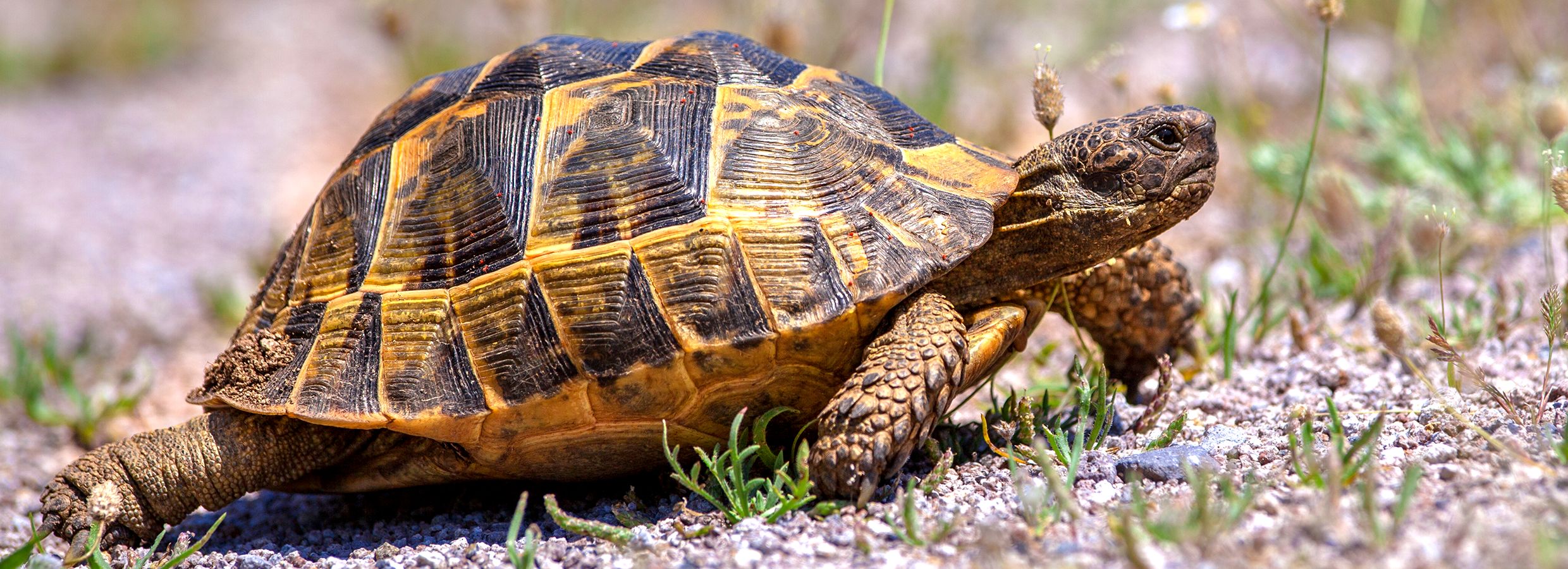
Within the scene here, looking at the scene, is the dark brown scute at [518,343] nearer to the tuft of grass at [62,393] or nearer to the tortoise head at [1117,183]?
the tortoise head at [1117,183]

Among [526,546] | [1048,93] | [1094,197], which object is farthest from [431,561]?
[1048,93]

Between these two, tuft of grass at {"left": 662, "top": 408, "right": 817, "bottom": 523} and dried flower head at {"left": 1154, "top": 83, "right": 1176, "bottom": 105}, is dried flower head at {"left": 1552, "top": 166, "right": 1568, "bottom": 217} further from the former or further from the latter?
tuft of grass at {"left": 662, "top": 408, "right": 817, "bottom": 523}

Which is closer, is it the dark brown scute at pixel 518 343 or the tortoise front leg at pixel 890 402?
the tortoise front leg at pixel 890 402

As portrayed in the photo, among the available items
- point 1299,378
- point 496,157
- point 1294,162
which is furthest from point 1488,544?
point 1294,162

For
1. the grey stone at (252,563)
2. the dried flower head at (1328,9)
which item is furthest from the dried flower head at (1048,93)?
the grey stone at (252,563)

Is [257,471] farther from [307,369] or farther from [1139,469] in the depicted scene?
[1139,469]
